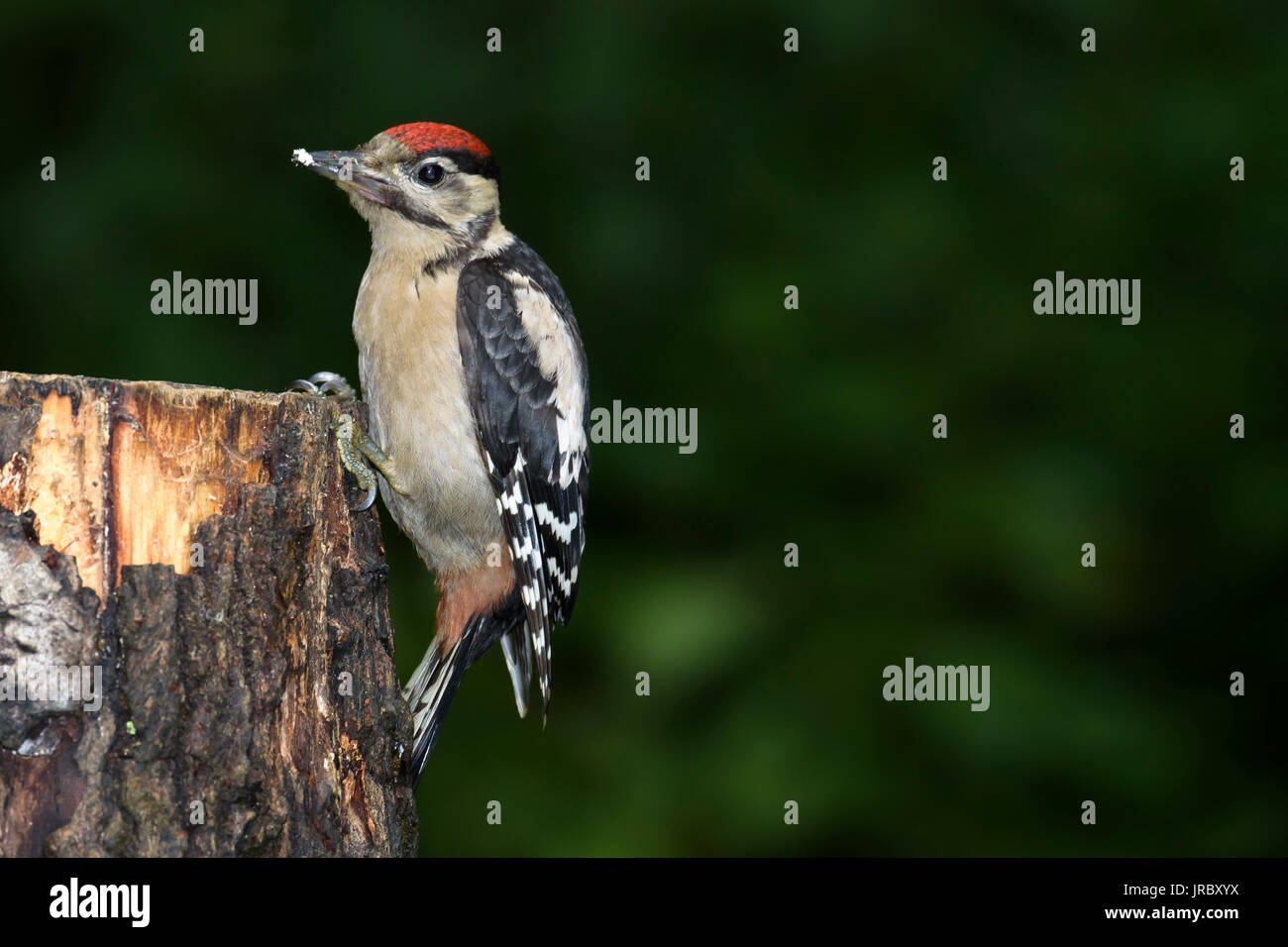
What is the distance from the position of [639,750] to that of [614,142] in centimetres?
183

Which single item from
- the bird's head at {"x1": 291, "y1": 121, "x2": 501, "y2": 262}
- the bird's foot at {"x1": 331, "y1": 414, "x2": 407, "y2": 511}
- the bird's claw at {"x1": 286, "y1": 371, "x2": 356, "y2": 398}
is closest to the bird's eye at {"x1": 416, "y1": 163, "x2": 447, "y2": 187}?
the bird's head at {"x1": 291, "y1": 121, "x2": 501, "y2": 262}

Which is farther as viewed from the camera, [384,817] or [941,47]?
[941,47]

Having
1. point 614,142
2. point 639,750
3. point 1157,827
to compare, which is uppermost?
point 614,142

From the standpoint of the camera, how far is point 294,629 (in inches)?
95.4

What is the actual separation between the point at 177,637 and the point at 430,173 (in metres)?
1.65

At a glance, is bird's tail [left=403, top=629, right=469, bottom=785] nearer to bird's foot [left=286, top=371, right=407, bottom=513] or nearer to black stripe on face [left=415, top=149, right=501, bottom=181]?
bird's foot [left=286, top=371, right=407, bottom=513]

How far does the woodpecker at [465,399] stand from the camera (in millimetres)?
3340

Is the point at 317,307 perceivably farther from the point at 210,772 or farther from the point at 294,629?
the point at 210,772

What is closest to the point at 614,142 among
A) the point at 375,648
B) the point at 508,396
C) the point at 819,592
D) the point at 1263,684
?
the point at 508,396

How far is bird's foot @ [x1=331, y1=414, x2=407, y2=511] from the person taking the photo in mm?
2916

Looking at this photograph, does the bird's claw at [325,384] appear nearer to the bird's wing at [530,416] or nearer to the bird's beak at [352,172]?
the bird's wing at [530,416]

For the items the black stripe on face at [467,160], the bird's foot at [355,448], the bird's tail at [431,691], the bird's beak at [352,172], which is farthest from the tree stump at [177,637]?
the black stripe on face at [467,160]

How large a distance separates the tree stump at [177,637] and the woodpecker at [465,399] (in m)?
0.72

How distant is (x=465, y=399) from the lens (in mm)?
3369
